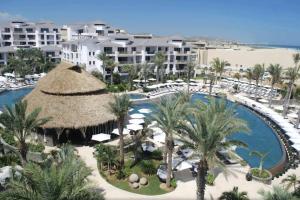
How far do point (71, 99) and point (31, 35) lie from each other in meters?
65.1

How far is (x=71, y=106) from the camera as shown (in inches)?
1195

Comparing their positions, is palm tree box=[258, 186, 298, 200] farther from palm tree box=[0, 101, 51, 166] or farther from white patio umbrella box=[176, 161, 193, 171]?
palm tree box=[0, 101, 51, 166]

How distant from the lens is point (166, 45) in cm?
6862

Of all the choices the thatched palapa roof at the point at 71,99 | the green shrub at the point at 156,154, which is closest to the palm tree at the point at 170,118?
the green shrub at the point at 156,154

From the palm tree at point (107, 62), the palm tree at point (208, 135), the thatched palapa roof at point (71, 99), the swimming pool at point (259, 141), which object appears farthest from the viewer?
the palm tree at point (107, 62)

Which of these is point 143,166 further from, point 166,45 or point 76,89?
point 166,45

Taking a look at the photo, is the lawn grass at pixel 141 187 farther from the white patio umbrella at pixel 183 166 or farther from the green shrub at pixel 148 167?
the white patio umbrella at pixel 183 166

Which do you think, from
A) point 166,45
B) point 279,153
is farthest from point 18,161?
point 166,45

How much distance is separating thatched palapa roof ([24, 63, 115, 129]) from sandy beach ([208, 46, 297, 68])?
64.9 metres

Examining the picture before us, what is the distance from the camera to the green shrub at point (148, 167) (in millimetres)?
23344

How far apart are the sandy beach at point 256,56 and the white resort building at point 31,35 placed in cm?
4978

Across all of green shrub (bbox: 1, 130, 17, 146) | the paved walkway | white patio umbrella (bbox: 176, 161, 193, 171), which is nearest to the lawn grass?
the paved walkway

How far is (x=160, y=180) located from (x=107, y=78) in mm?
41701

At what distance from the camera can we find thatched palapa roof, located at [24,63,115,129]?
1146 inches
